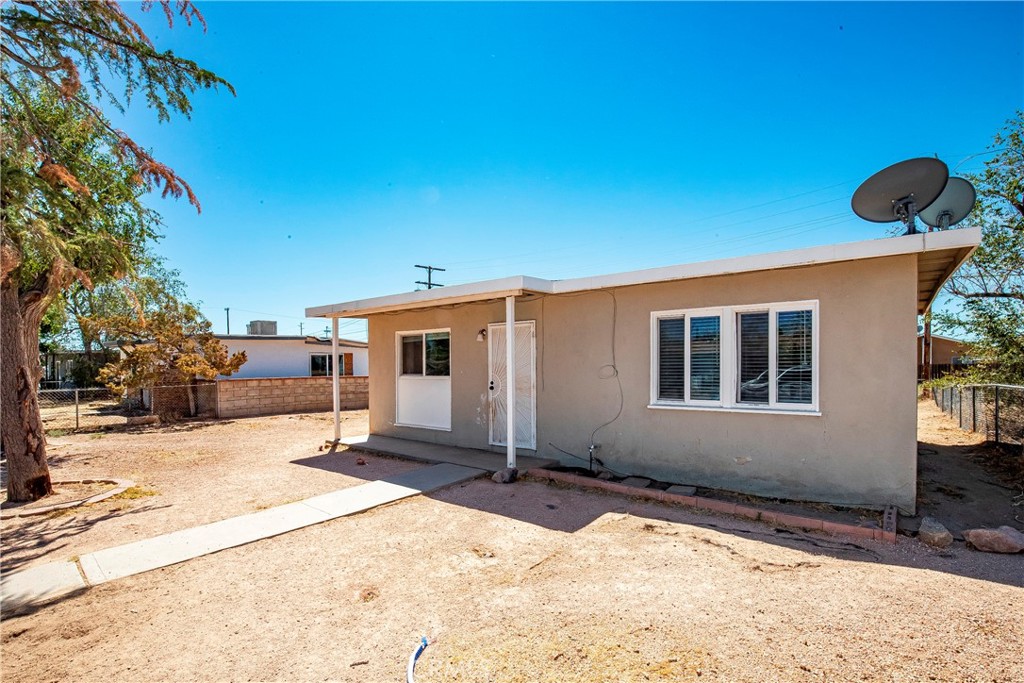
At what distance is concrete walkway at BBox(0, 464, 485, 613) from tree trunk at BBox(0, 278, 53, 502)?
2716 mm

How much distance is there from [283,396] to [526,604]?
14.4 metres

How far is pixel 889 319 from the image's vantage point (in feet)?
16.1

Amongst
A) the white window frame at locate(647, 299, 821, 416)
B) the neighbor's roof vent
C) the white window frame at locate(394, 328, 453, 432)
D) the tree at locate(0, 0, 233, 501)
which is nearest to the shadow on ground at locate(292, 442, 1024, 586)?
the white window frame at locate(647, 299, 821, 416)

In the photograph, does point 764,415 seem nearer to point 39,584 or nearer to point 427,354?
point 427,354

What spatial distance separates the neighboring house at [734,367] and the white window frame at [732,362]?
0.01 m

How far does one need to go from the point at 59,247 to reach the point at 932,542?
875 cm

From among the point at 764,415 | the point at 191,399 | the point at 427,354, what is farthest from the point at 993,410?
the point at 191,399

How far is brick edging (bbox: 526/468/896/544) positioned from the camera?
4.35 metres

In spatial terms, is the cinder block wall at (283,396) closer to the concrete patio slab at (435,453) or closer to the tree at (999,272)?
Answer: the concrete patio slab at (435,453)

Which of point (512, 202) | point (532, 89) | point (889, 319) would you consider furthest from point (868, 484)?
point (512, 202)

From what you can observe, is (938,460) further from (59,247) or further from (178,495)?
(59,247)

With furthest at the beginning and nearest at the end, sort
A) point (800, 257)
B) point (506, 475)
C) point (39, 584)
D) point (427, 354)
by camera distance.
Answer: point (427, 354), point (506, 475), point (800, 257), point (39, 584)

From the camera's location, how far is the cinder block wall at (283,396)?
1452 cm

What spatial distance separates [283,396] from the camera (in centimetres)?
1563
